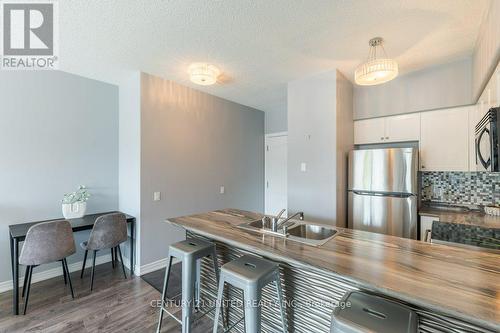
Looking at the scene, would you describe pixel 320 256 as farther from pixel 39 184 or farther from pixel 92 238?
pixel 39 184

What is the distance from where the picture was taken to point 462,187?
2.92 metres

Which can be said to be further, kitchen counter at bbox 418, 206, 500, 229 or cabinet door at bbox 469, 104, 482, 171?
cabinet door at bbox 469, 104, 482, 171

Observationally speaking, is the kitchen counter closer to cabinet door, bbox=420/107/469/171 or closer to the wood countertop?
cabinet door, bbox=420/107/469/171

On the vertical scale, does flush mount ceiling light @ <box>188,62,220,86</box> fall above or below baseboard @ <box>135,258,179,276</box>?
above

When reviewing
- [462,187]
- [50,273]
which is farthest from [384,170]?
[50,273]

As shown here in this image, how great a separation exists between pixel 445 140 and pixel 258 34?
2.54m

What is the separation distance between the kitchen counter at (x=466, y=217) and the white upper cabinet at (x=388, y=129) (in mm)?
926

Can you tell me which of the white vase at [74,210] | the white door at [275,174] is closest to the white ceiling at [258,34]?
the white vase at [74,210]

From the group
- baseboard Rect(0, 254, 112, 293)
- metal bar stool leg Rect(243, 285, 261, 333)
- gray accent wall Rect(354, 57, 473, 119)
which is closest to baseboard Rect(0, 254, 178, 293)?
baseboard Rect(0, 254, 112, 293)

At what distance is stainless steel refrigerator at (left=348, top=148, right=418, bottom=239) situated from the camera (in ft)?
8.57

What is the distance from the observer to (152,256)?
124 inches

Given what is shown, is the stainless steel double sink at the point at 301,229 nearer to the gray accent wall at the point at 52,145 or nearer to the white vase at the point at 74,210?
the white vase at the point at 74,210

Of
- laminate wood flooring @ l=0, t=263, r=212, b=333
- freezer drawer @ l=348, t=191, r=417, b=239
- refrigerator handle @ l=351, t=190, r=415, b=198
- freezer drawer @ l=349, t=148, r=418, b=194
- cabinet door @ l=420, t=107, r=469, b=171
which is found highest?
cabinet door @ l=420, t=107, r=469, b=171
